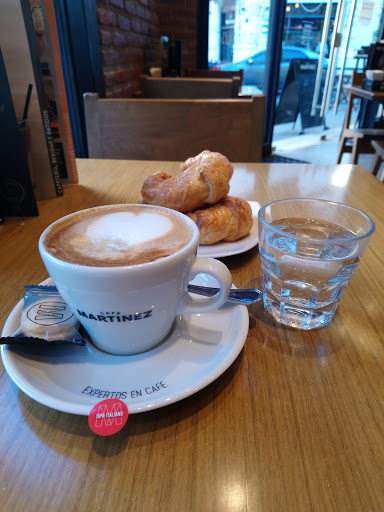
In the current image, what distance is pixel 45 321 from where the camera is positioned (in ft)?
1.20

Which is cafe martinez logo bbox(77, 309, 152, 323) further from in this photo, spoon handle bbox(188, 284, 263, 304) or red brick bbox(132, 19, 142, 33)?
red brick bbox(132, 19, 142, 33)

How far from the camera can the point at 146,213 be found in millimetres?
444

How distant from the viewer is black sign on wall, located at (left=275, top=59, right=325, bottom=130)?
133 inches

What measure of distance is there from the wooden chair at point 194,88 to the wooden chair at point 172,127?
668mm

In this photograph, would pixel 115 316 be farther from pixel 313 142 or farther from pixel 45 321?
pixel 313 142

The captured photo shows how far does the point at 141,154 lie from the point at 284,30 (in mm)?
2625

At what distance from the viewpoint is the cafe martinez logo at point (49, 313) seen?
1.21ft

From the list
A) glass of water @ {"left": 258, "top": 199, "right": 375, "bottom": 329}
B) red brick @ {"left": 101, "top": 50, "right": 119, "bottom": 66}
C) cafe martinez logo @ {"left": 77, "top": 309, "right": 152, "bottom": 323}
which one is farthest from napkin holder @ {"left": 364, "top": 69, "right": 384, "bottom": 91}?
cafe martinez logo @ {"left": 77, "top": 309, "right": 152, "bottom": 323}

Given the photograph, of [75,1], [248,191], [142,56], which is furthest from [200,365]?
[142,56]

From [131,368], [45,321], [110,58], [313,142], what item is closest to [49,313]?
[45,321]

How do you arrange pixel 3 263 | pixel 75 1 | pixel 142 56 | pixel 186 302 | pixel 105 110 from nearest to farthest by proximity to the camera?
1. pixel 186 302
2. pixel 3 263
3. pixel 105 110
4. pixel 75 1
5. pixel 142 56

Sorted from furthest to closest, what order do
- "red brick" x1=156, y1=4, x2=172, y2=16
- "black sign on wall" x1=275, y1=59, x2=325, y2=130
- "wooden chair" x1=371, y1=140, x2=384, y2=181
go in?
1. "black sign on wall" x1=275, y1=59, x2=325, y2=130
2. "red brick" x1=156, y1=4, x2=172, y2=16
3. "wooden chair" x1=371, y1=140, x2=384, y2=181

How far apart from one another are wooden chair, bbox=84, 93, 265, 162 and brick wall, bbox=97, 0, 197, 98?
0.70 m

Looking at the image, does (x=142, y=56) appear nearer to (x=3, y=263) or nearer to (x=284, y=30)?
(x=284, y=30)
